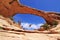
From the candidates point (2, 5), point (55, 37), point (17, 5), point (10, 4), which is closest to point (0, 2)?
point (2, 5)

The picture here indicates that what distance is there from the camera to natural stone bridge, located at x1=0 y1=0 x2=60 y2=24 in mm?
17969

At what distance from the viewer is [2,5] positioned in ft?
58.0

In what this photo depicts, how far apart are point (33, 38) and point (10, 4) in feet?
39.8

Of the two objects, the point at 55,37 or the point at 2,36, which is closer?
the point at 2,36

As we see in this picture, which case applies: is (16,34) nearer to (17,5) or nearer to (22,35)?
(22,35)

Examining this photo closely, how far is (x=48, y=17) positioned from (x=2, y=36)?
15.5 meters

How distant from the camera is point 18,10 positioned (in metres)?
20.4

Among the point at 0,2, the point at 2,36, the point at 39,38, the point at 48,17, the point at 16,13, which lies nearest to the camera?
the point at 2,36

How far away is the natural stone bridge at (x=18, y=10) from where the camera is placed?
17969mm

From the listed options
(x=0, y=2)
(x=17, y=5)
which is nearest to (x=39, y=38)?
(x=0, y=2)

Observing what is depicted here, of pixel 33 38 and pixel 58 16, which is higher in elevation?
pixel 58 16

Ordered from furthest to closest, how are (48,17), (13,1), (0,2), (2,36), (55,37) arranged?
(48,17) < (13,1) < (0,2) < (55,37) < (2,36)

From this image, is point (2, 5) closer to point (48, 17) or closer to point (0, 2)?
point (0, 2)

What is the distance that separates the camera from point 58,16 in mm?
21844
